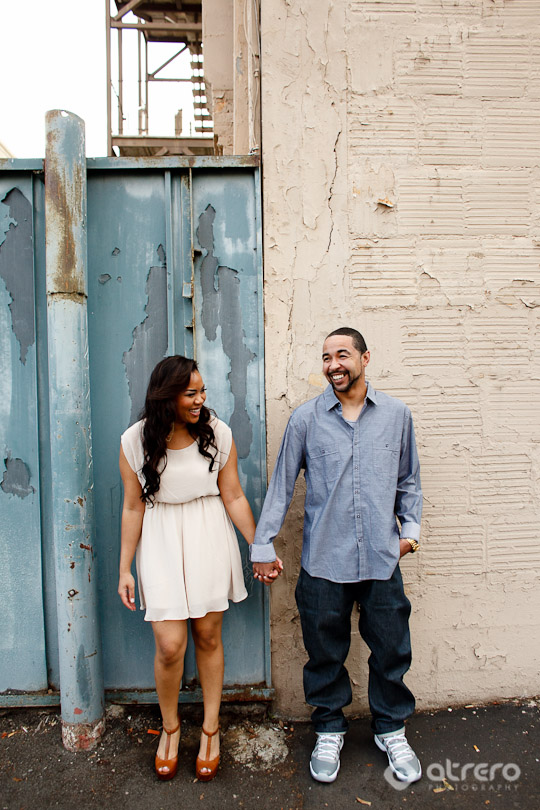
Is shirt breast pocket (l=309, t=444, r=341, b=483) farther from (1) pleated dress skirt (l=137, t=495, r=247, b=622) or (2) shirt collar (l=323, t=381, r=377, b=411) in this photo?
(1) pleated dress skirt (l=137, t=495, r=247, b=622)

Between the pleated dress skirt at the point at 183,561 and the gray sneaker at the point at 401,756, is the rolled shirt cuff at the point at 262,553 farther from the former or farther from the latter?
the gray sneaker at the point at 401,756

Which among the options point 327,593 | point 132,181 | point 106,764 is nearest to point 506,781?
point 327,593

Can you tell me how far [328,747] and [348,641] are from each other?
0.47 meters

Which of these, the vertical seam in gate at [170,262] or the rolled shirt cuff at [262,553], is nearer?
the rolled shirt cuff at [262,553]

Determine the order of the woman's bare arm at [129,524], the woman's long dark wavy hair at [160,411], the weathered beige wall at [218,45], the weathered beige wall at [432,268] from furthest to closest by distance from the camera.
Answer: the weathered beige wall at [218,45]
the weathered beige wall at [432,268]
the woman's bare arm at [129,524]
the woman's long dark wavy hair at [160,411]

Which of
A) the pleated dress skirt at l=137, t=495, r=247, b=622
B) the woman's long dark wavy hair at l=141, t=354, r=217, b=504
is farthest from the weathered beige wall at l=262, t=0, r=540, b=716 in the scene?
the woman's long dark wavy hair at l=141, t=354, r=217, b=504

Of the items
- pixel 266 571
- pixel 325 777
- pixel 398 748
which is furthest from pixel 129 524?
pixel 398 748

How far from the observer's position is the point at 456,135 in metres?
2.83

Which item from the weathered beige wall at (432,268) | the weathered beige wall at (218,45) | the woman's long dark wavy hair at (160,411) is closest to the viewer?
the woman's long dark wavy hair at (160,411)

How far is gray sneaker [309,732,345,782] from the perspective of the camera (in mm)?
2379

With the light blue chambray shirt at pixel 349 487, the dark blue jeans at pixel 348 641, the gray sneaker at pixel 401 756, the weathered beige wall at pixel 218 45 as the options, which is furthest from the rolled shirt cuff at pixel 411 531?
the weathered beige wall at pixel 218 45

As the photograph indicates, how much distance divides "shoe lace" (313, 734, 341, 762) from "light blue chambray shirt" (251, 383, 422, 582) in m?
0.78

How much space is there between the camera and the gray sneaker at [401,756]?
7.79 feet

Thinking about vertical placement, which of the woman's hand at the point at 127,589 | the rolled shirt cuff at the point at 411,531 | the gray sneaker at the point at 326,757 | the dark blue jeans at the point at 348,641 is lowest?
the gray sneaker at the point at 326,757
